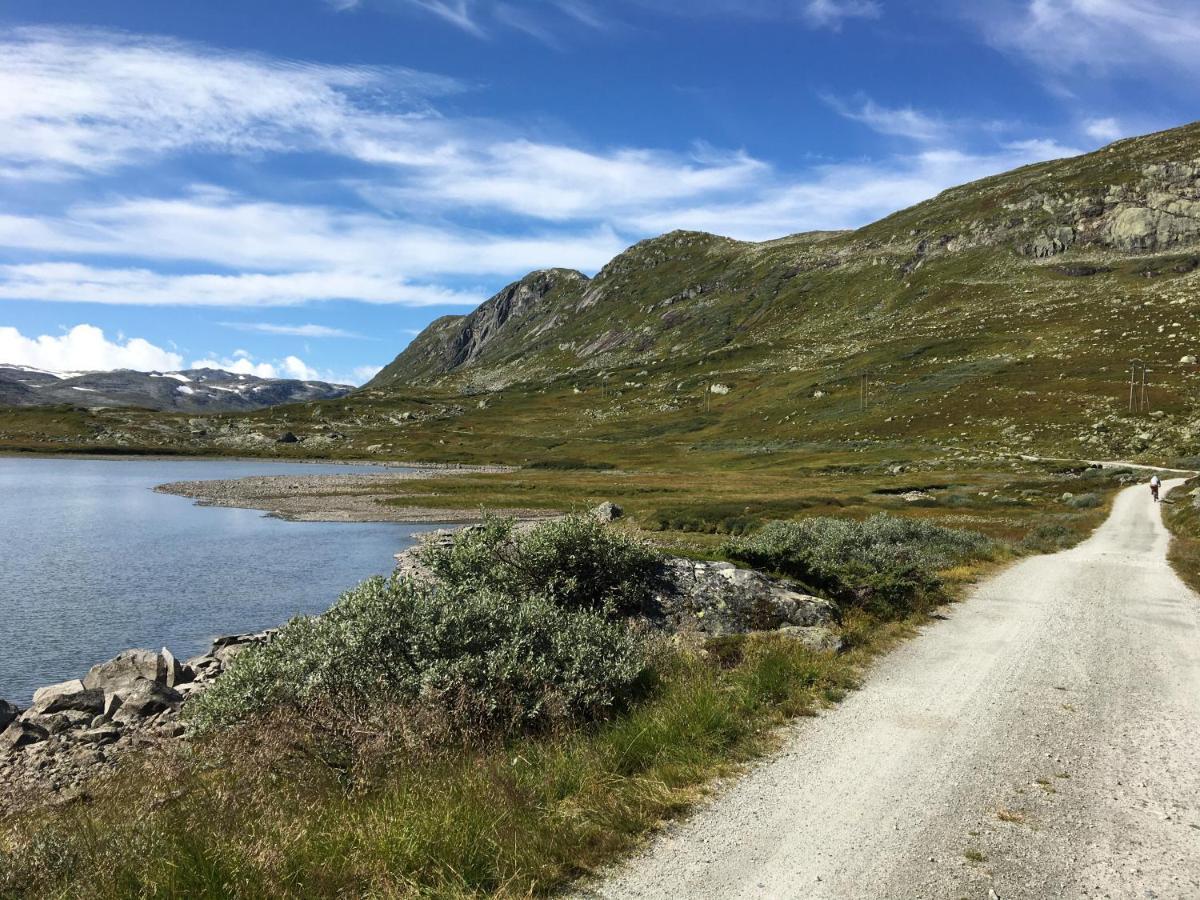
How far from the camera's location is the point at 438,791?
7.54 metres

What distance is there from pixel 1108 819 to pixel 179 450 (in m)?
219

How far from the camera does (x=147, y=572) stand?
138 ft

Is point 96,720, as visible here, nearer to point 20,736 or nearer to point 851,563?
point 20,736

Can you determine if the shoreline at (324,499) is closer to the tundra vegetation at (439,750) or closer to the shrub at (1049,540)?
the shrub at (1049,540)

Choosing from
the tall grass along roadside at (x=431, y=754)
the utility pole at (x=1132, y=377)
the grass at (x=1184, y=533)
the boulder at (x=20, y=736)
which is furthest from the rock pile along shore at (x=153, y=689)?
the utility pole at (x=1132, y=377)

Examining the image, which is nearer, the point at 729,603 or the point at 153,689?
the point at 729,603

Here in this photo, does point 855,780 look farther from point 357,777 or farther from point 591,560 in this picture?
point 591,560

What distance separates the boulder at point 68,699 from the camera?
18.1 meters

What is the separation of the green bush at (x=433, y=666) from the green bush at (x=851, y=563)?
9410 millimetres

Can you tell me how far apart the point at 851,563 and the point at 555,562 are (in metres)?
11.1

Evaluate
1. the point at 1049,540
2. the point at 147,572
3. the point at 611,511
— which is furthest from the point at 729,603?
the point at 611,511

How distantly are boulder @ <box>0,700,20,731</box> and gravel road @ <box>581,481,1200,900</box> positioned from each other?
1876cm

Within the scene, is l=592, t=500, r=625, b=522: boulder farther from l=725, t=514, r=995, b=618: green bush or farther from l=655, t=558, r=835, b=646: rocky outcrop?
l=655, t=558, r=835, b=646: rocky outcrop

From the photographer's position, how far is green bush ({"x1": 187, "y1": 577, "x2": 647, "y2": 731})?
977 cm
